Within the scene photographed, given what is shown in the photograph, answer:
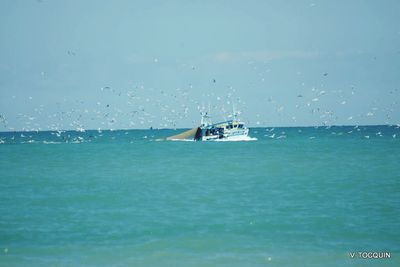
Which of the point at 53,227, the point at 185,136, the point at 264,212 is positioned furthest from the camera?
the point at 185,136

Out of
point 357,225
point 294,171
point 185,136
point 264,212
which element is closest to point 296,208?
point 264,212

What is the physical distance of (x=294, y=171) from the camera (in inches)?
2077

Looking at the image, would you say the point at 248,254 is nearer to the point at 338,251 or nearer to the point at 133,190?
the point at 338,251

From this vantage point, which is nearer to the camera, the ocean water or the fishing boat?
the ocean water

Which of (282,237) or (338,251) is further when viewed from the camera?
(282,237)

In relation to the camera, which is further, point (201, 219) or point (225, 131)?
point (225, 131)

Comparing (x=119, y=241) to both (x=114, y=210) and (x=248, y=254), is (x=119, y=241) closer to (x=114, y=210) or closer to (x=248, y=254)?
(x=248, y=254)

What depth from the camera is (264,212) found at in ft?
93.7

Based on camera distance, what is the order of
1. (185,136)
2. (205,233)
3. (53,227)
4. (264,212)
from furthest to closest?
(185,136)
(264,212)
(53,227)
(205,233)

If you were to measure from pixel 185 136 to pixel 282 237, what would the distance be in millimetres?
124063

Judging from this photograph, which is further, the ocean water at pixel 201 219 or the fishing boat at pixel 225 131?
the fishing boat at pixel 225 131

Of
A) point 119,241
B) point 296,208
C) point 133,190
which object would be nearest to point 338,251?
point 119,241

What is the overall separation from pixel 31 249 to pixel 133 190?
18.8m

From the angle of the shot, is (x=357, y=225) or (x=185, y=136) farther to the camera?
(x=185, y=136)
